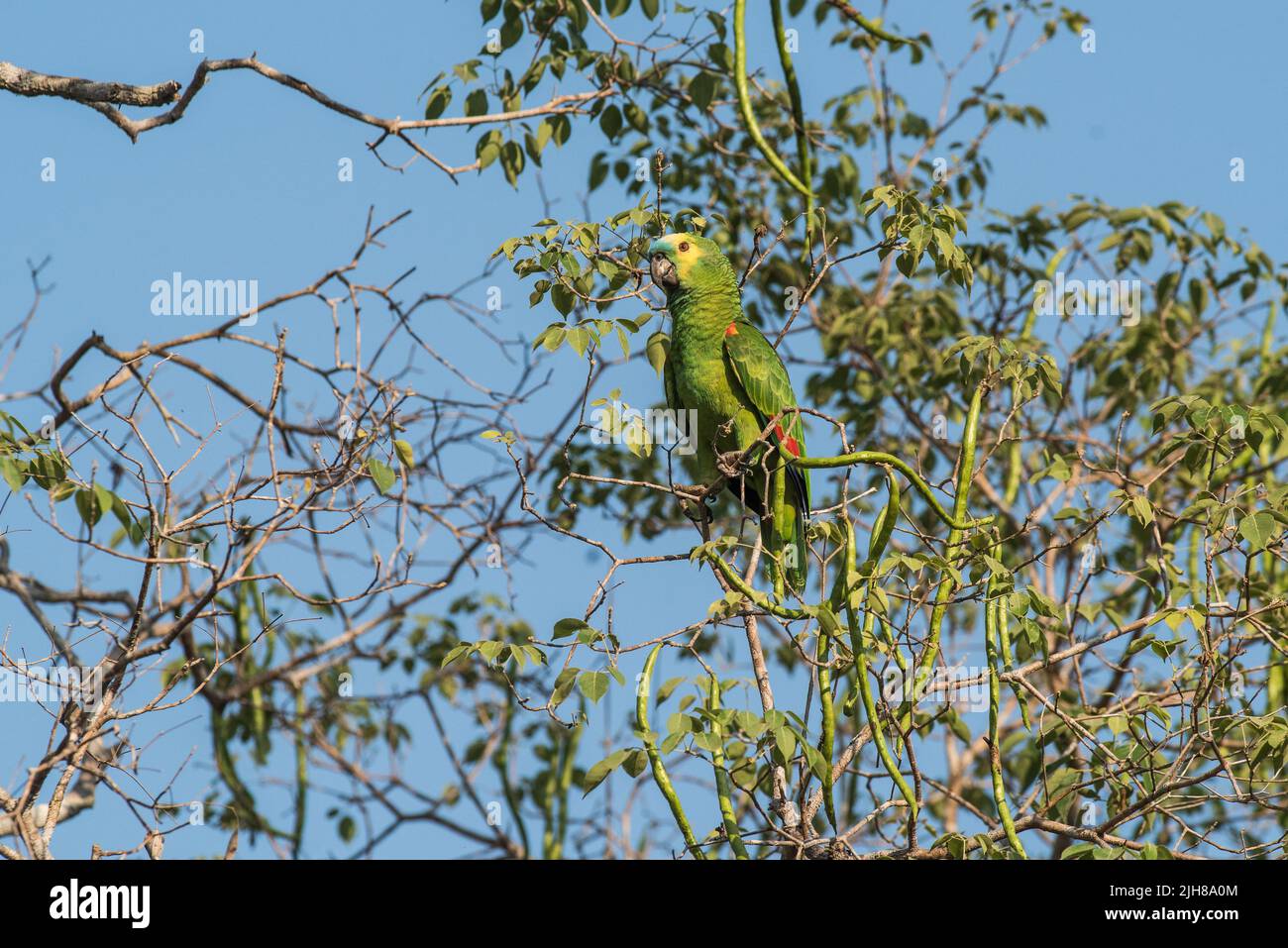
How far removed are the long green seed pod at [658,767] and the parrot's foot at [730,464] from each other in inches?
36.5

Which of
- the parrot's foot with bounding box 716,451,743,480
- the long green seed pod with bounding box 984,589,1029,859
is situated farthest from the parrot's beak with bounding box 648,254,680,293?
the long green seed pod with bounding box 984,589,1029,859

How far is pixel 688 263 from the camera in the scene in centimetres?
500

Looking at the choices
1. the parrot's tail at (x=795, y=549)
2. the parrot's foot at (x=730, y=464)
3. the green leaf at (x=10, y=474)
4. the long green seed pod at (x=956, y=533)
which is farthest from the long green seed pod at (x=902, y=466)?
the green leaf at (x=10, y=474)

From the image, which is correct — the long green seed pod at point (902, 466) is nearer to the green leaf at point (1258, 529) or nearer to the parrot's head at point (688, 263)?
the green leaf at point (1258, 529)

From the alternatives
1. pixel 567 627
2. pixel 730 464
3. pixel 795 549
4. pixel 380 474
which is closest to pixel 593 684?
pixel 567 627

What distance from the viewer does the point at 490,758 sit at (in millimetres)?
7344

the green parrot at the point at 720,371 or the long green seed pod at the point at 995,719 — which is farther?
the green parrot at the point at 720,371

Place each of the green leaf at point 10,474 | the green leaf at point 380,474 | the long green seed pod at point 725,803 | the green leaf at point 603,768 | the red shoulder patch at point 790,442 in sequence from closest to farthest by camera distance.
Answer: the green leaf at point 603,768
the long green seed pod at point 725,803
the green leaf at point 10,474
the green leaf at point 380,474
the red shoulder patch at point 790,442

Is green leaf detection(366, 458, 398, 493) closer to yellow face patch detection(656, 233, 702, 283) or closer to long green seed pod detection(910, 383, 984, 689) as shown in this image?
yellow face patch detection(656, 233, 702, 283)

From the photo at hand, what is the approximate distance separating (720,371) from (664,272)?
0.42 meters

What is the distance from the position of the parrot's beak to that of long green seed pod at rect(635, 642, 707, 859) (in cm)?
183

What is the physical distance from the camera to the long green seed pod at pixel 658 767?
3.20 metres

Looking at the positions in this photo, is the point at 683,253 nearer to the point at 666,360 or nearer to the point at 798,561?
the point at 666,360
